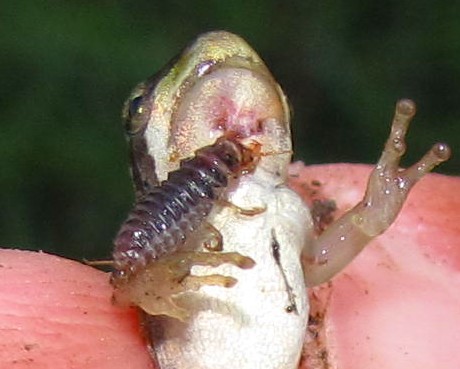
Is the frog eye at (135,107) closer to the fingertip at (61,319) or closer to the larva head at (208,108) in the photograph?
the larva head at (208,108)

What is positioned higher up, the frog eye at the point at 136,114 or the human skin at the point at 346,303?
the frog eye at the point at 136,114

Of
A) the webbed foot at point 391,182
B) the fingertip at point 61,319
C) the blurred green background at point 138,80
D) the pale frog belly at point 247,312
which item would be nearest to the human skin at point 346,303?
the fingertip at point 61,319

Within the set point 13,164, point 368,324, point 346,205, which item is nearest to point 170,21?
point 13,164

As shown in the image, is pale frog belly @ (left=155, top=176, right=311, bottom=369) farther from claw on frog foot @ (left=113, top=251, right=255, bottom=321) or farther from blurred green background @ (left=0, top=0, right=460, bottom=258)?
blurred green background @ (left=0, top=0, right=460, bottom=258)

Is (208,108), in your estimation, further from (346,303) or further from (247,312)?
(346,303)

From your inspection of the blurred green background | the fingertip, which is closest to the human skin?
the fingertip

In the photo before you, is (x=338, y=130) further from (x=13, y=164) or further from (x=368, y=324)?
(x=368, y=324)
